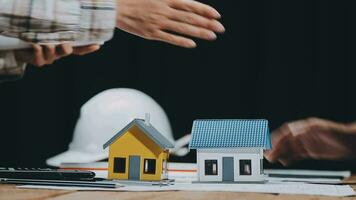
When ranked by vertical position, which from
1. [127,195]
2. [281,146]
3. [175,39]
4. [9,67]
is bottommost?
[127,195]

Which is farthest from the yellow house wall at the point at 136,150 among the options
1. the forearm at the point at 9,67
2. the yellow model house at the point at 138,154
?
the forearm at the point at 9,67

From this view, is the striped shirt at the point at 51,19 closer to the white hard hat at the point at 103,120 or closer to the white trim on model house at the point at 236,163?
the white hard hat at the point at 103,120

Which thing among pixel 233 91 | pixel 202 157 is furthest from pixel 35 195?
pixel 233 91

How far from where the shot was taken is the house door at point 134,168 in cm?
111

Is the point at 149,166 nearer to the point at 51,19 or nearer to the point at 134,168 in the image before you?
the point at 134,168

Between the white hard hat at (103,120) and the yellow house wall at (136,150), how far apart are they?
49 cm

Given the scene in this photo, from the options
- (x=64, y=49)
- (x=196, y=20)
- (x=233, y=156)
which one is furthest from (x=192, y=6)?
(x=233, y=156)

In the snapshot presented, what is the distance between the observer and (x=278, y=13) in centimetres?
201

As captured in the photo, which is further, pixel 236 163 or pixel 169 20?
pixel 169 20

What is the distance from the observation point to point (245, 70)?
1.99 meters

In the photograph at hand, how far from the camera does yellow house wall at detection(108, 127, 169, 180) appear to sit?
1114 millimetres

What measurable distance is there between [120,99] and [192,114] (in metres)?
0.41

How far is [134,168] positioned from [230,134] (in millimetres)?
225

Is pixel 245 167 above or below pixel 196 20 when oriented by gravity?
below
